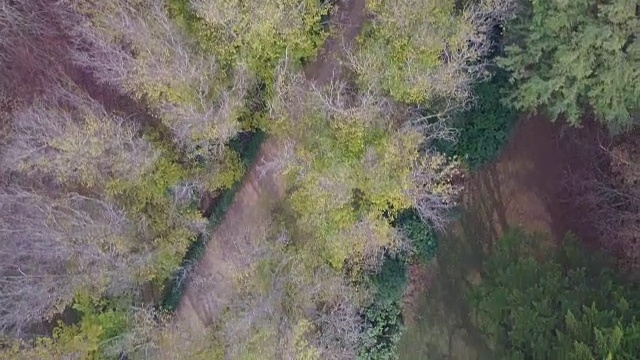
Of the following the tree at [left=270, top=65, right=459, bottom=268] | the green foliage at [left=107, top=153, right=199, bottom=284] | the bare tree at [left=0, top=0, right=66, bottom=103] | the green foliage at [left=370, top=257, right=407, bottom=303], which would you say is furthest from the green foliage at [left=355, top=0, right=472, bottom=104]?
the bare tree at [left=0, top=0, right=66, bottom=103]

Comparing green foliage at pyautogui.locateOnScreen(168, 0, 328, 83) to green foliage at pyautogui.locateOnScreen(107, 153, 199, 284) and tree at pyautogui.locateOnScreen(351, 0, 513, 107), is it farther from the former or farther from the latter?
green foliage at pyautogui.locateOnScreen(107, 153, 199, 284)

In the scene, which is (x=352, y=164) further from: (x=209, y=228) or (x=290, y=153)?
(x=209, y=228)

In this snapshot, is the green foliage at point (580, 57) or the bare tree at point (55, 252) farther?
the bare tree at point (55, 252)

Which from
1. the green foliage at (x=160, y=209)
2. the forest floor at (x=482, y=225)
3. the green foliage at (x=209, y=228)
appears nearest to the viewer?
the green foliage at (x=160, y=209)

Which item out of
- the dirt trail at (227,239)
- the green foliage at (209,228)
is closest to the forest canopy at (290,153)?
the green foliage at (209,228)

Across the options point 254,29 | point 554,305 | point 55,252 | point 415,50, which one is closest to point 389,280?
point 554,305

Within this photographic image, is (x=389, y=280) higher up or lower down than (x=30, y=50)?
lower down

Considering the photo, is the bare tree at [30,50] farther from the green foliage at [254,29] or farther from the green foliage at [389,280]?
the green foliage at [389,280]
